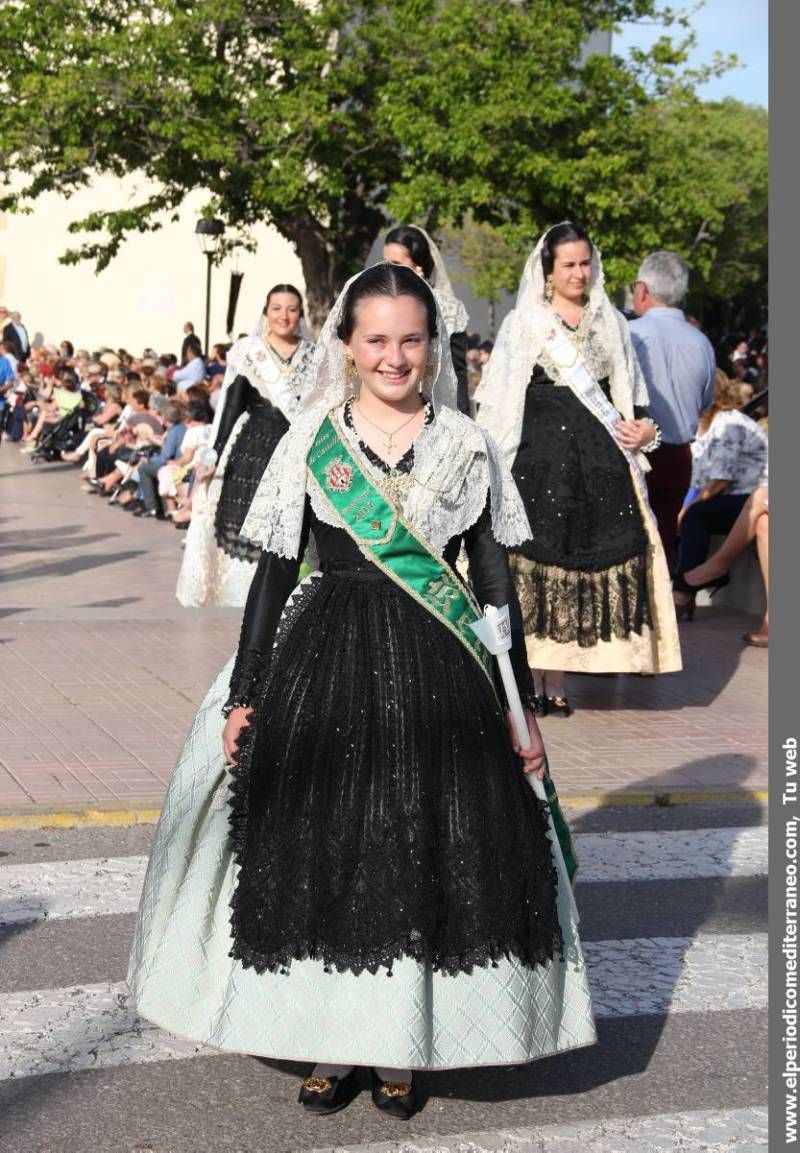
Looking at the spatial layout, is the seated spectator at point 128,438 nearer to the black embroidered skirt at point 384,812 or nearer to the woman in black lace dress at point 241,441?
the woman in black lace dress at point 241,441

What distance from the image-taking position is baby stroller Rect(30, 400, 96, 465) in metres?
23.9

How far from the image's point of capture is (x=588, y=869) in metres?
6.27

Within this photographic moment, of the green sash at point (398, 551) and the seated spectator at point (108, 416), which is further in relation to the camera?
the seated spectator at point (108, 416)

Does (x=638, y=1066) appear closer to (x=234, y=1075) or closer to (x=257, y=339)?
(x=234, y=1075)

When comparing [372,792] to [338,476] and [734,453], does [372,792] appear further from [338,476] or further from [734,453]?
[734,453]

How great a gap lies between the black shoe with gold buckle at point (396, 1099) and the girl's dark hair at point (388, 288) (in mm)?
1700

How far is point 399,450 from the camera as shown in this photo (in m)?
4.28

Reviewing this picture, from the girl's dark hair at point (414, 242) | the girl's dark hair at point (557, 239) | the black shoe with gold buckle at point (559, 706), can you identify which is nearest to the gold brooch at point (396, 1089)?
the girl's dark hair at point (557, 239)

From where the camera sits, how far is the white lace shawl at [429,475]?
13.9ft

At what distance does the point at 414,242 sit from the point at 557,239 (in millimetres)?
828

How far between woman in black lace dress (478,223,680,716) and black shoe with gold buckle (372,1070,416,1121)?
4.21 metres

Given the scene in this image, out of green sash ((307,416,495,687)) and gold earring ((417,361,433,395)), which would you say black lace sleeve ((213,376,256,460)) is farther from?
green sash ((307,416,495,687))
